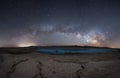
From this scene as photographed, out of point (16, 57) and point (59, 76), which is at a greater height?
point (16, 57)

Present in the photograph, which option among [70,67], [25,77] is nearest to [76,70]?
[70,67]

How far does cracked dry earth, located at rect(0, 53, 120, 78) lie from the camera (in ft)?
8.33

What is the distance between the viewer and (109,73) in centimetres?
250

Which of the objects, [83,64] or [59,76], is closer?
[59,76]

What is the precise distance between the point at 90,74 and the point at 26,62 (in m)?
1.40

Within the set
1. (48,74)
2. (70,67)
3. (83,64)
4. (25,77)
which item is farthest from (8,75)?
(83,64)

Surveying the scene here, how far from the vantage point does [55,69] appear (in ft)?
8.83

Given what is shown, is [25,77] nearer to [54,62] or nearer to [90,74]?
[54,62]

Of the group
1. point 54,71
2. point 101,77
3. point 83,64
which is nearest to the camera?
point 101,77

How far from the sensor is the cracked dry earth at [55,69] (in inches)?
100.0

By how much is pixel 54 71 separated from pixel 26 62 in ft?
2.46

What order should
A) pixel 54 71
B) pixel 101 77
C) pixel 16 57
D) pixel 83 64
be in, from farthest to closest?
pixel 16 57, pixel 83 64, pixel 54 71, pixel 101 77

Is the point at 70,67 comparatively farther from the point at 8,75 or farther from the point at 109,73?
the point at 8,75

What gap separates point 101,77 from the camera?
2.44m
